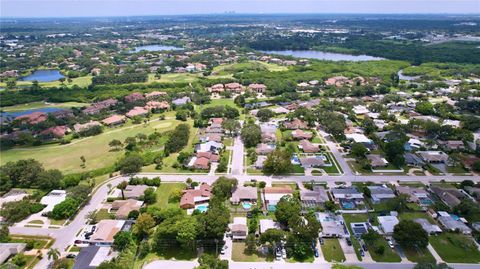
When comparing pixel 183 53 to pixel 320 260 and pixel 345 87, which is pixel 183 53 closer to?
pixel 345 87

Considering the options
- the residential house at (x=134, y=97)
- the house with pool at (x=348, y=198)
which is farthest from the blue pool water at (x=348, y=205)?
the residential house at (x=134, y=97)

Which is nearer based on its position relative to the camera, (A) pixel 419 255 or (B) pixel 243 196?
(A) pixel 419 255

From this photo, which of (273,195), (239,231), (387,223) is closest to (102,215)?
(239,231)

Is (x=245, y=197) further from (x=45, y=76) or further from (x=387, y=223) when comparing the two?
(x=45, y=76)

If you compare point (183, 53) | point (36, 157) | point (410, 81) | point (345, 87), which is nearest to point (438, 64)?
point (410, 81)

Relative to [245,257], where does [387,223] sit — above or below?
above

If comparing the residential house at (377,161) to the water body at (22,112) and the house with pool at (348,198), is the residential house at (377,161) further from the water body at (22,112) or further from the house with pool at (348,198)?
the water body at (22,112)
